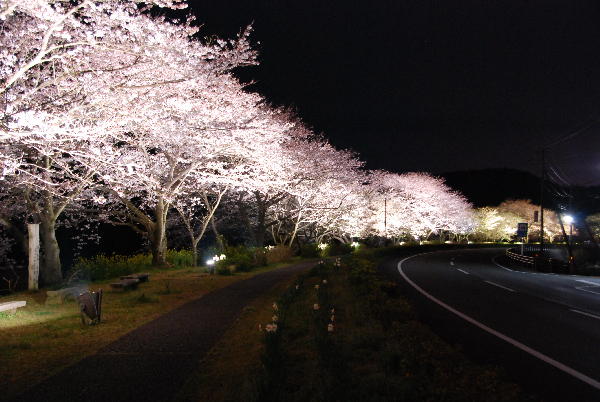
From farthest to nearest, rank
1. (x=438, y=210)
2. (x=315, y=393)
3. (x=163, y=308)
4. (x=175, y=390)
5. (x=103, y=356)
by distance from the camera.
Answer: (x=438, y=210)
(x=163, y=308)
(x=103, y=356)
(x=175, y=390)
(x=315, y=393)

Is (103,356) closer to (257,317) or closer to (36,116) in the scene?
(257,317)

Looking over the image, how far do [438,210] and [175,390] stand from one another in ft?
175

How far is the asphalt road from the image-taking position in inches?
188

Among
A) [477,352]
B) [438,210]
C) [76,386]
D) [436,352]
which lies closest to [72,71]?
[76,386]

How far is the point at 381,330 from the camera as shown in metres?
5.63

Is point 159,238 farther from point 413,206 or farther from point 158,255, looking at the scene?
point 413,206

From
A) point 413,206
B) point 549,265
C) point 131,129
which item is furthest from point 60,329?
point 413,206

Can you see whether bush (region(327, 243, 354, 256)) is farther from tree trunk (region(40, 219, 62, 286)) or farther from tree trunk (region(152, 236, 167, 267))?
tree trunk (region(40, 219, 62, 286))

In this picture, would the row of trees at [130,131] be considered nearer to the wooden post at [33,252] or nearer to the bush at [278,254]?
the wooden post at [33,252]

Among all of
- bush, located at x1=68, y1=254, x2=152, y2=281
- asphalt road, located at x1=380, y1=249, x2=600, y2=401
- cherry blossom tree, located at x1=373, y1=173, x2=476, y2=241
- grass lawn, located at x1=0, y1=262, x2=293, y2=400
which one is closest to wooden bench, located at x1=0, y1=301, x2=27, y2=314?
grass lawn, located at x1=0, y1=262, x2=293, y2=400

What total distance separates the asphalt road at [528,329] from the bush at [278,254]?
1004cm

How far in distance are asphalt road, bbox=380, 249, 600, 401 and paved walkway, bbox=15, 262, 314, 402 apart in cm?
395

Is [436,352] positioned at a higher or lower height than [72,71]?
lower

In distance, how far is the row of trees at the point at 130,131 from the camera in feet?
25.1
